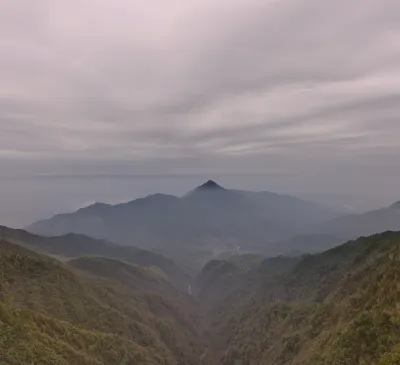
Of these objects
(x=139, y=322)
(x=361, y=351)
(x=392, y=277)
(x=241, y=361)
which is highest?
(x=392, y=277)

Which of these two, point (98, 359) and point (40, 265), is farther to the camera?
point (40, 265)

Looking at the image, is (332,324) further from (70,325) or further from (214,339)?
(214,339)

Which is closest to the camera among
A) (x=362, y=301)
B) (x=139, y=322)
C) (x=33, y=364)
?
(x=33, y=364)

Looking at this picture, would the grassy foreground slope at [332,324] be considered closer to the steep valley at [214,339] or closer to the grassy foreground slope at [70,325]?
the steep valley at [214,339]

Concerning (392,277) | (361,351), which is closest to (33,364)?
(361,351)

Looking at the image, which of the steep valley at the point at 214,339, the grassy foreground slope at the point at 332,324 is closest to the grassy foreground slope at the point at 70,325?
the steep valley at the point at 214,339

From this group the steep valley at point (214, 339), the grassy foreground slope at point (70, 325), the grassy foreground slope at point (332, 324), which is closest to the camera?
the grassy foreground slope at point (332, 324)

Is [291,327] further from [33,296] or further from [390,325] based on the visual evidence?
[33,296]
